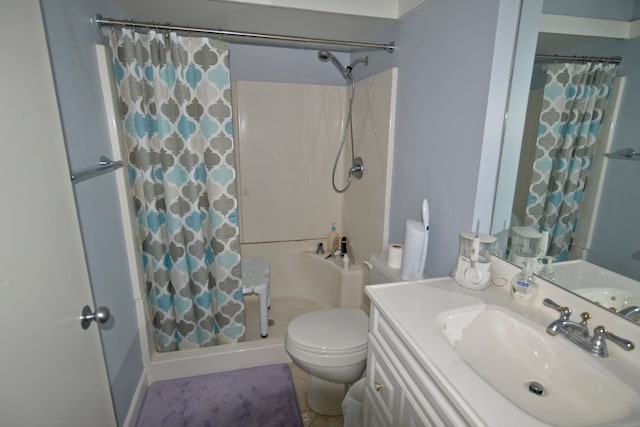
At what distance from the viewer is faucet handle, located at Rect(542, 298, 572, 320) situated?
0.89 metres

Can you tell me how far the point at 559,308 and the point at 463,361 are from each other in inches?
14.9

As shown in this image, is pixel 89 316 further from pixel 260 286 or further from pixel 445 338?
pixel 260 286

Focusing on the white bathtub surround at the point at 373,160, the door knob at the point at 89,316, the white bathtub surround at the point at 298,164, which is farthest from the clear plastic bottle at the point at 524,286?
the door knob at the point at 89,316

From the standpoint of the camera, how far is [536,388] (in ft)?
2.69

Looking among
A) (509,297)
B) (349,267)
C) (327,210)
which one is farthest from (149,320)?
(509,297)

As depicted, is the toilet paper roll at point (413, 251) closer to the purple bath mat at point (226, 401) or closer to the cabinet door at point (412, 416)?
the cabinet door at point (412, 416)

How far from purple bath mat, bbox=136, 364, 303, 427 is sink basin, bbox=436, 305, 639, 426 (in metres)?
1.15

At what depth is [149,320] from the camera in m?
1.88

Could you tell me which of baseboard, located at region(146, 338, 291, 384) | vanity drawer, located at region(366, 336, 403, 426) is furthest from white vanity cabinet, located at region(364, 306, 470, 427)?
baseboard, located at region(146, 338, 291, 384)

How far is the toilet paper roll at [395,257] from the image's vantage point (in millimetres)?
1570

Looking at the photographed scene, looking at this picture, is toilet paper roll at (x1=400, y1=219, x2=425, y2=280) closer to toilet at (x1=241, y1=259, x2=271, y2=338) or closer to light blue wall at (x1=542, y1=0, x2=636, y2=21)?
light blue wall at (x1=542, y1=0, x2=636, y2=21)

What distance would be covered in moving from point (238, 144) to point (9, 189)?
1.92 m

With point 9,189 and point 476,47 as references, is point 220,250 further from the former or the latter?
point 476,47

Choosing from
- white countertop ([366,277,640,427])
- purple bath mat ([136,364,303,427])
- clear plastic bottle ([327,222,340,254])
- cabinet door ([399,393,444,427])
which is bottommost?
purple bath mat ([136,364,303,427])
